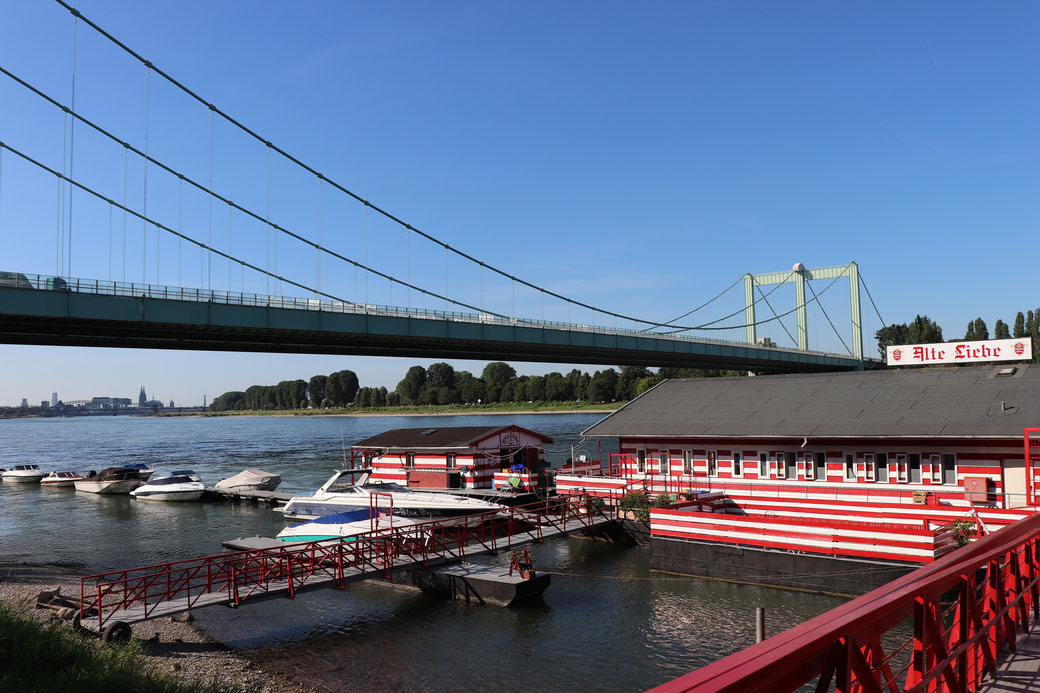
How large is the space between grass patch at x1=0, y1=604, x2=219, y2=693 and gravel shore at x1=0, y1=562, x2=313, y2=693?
1.29 m

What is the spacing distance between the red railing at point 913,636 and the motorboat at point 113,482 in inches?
2369

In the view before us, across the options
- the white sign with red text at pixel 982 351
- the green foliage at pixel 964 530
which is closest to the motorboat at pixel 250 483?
the green foliage at pixel 964 530

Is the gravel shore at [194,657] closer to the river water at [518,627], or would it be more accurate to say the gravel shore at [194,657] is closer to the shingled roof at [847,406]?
the river water at [518,627]

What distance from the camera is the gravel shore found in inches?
645

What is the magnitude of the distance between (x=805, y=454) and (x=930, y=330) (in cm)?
11478

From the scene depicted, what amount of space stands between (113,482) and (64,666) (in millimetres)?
49377

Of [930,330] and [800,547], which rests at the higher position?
[930,330]

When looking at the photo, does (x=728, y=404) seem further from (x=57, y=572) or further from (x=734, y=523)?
(x=57, y=572)

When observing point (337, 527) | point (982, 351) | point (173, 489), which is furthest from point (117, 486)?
point (982, 351)

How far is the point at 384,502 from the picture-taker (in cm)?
3503

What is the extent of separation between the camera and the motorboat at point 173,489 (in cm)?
5106

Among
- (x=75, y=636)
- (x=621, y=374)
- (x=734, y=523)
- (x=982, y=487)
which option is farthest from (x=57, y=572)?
(x=621, y=374)

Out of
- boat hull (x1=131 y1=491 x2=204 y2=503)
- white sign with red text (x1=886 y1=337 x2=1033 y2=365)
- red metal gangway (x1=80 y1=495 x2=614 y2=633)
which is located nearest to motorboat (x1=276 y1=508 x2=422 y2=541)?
red metal gangway (x1=80 y1=495 x2=614 y2=633)

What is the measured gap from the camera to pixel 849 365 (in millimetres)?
105375
